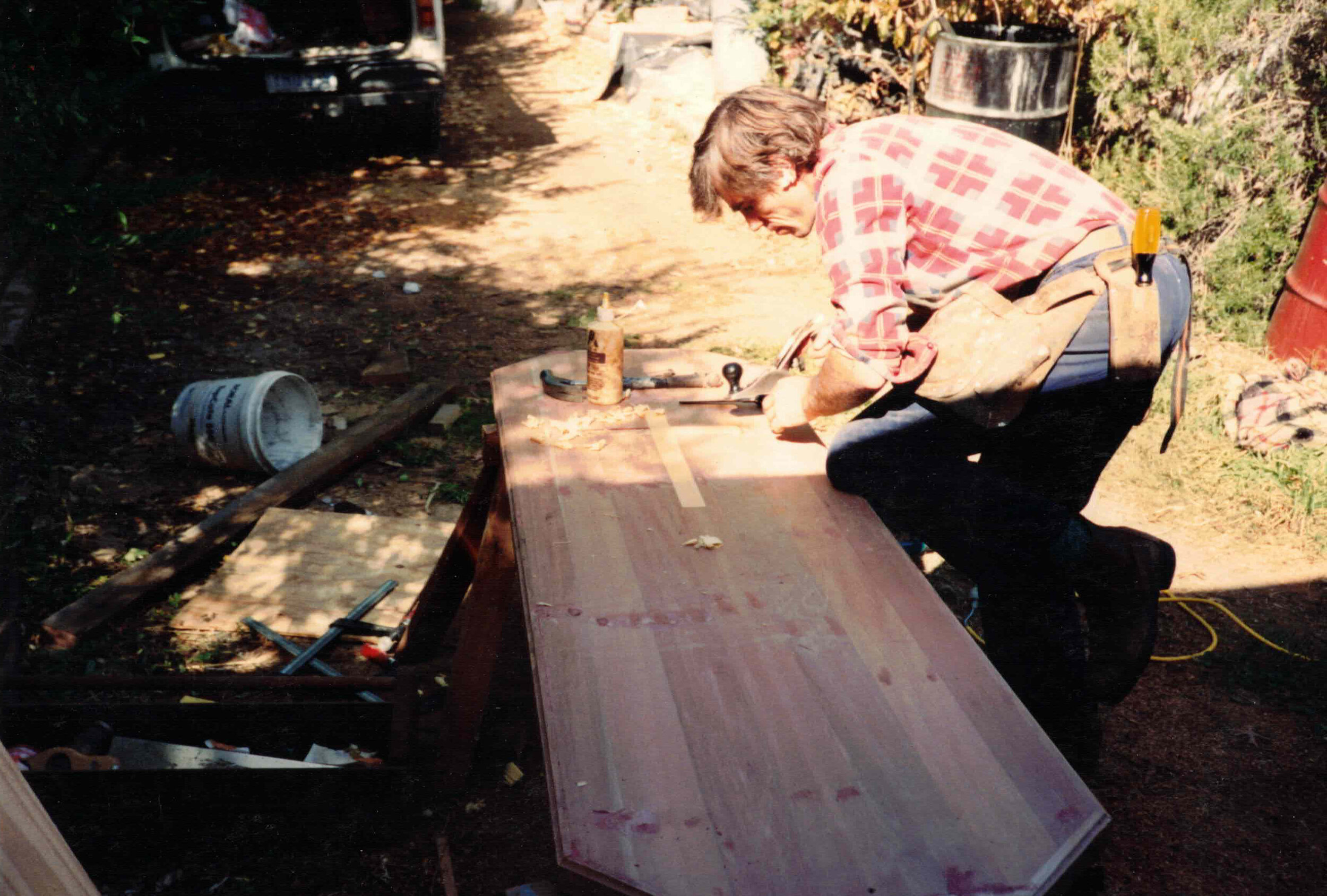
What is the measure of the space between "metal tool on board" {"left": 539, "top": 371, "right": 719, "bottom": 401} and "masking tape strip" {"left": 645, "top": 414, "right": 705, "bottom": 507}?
198mm

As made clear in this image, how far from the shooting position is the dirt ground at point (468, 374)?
2709mm

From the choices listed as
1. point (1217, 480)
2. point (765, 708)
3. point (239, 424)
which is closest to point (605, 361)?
point (765, 708)

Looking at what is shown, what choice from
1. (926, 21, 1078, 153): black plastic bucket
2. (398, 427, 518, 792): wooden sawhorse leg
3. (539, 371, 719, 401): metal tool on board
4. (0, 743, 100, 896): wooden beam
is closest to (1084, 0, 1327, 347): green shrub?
(926, 21, 1078, 153): black plastic bucket

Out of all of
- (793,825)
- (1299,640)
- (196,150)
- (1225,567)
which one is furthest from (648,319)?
(793,825)

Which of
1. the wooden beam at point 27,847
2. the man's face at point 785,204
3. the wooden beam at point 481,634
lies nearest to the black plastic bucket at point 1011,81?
the man's face at point 785,204

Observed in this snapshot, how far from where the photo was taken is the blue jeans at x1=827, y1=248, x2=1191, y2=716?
7.90 ft

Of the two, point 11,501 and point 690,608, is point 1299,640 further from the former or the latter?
point 11,501

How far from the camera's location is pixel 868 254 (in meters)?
2.31

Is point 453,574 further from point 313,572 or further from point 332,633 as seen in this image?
point 313,572

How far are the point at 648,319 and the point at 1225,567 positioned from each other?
346 cm

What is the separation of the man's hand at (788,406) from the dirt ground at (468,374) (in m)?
1.26

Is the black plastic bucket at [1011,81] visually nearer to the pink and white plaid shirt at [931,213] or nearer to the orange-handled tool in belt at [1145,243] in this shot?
the pink and white plaid shirt at [931,213]

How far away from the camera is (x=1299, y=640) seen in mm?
3623

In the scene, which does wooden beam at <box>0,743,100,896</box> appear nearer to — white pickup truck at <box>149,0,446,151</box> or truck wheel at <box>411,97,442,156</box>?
white pickup truck at <box>149,0,446,151</box>
